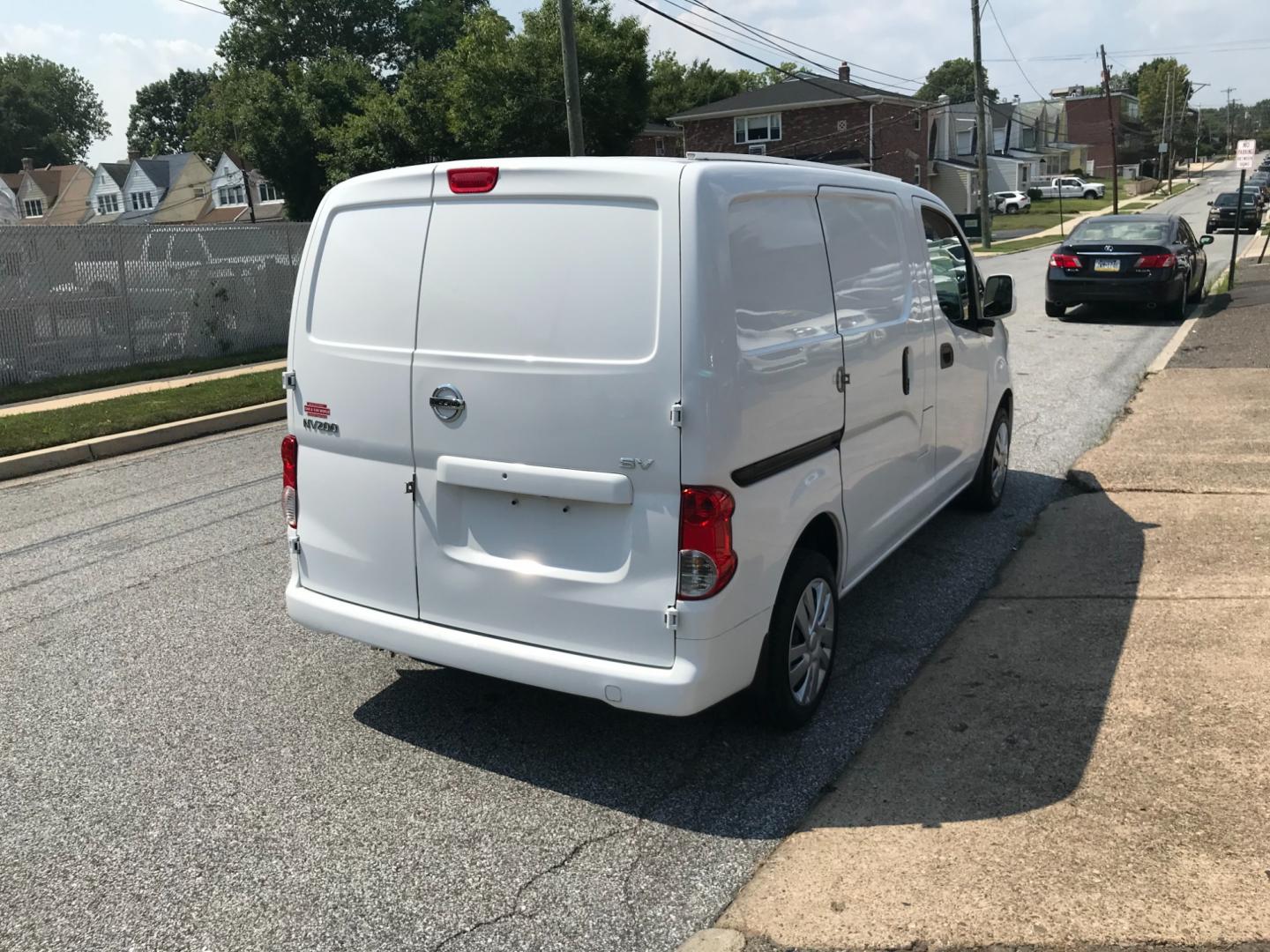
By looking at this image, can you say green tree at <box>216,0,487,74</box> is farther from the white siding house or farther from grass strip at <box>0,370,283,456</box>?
grass strip at <box>0,370,283,456</box>

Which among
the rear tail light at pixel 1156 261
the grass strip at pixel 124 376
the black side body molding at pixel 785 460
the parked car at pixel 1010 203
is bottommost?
the grass strip at pixel 124 376

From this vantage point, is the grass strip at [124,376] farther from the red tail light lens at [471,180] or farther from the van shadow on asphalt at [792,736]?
the red tail light lens at [471,180]

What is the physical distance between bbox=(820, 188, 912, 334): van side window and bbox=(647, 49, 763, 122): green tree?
64238 mm

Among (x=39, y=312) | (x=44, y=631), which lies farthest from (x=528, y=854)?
(x=39, y=312)

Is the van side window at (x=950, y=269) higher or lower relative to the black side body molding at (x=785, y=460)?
higher

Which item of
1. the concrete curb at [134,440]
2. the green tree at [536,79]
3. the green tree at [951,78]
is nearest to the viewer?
→ the concrete curb at [134,440]

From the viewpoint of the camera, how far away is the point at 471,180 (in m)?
3.81

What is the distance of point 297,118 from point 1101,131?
93887 mm

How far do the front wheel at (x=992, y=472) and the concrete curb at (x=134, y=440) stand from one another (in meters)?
7.39

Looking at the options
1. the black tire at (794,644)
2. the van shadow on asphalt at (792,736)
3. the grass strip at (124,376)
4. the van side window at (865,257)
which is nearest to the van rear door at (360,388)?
the van shadow on asphalt at (792,736)

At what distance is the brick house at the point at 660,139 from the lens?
5422 cm

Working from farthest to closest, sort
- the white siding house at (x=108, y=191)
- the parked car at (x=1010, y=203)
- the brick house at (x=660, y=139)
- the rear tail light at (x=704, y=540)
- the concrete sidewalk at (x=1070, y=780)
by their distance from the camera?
1. the white siding house at (x=108, y=191)
2. the parked car at (x=1010, y=203)
3. the brick house at (x=660, y=139)
4. the rear tail light at (x=704, y=540)
5. the concrete sidewalk at (x=1070, y=780)

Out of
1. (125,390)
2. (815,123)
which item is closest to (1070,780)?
(125,390)

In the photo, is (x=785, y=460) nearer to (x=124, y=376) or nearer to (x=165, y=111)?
(x=124, y=376)
